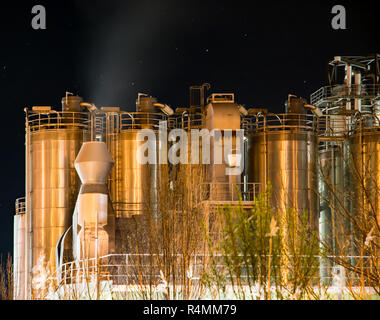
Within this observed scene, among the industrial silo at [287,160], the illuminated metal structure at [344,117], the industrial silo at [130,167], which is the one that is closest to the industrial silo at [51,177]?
the industrial silo at [130,167]

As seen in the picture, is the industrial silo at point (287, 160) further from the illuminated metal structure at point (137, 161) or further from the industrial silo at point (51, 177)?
the industrial silo at point (51, 177)

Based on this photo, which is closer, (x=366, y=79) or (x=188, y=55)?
(x=188, y=55)

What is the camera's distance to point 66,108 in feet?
108

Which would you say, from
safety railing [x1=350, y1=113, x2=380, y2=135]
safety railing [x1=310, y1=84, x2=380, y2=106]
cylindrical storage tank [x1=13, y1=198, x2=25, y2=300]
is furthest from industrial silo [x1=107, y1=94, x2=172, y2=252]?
safety railing [x1=310, y1=84, x2=380, y2=106]

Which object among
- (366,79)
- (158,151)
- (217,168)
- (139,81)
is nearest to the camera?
(217,168)

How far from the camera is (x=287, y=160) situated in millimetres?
31844

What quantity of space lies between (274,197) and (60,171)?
931 cm

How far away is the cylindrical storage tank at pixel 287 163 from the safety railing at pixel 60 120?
7543 millimetres

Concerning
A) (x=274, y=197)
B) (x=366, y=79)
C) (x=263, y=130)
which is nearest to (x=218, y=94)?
(x=263, y=130)

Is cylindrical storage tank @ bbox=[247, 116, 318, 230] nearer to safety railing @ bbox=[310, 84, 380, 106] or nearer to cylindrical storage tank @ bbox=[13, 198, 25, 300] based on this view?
safety railing @ bbox=[310, 84, 380, 106]

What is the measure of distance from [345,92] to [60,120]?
14.5m

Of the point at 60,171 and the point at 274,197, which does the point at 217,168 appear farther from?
the point at 60,171

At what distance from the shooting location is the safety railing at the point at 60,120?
108 feet
